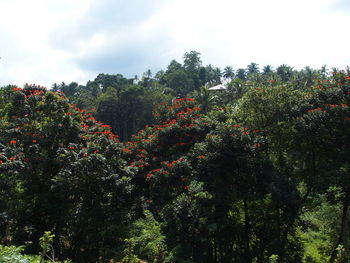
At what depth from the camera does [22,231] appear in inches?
356

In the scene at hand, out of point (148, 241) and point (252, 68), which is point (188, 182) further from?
point (252, 68)

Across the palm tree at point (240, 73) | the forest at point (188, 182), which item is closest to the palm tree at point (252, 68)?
the palm tree at point (240, 73)

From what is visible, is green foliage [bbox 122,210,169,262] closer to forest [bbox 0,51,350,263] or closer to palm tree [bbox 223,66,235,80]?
forest [bbox 0,51,350,263]

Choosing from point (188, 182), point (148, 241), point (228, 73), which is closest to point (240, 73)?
point (228, 73)

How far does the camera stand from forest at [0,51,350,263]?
895 centimetres

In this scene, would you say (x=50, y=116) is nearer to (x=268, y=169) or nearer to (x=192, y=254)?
(x=192, y=254)

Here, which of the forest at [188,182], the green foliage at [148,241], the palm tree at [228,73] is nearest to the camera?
the green foliage at [148,241]

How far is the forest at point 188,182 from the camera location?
895cm

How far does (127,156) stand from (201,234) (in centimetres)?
683

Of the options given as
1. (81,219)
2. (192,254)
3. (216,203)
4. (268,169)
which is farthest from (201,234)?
(81,219)

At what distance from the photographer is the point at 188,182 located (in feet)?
34.4

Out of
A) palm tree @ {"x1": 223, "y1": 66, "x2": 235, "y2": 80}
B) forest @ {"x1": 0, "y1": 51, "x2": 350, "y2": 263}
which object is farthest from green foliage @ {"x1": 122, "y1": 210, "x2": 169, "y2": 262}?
palm tree @ {"x1": 223, "y1": 66, "x2": 235, "y2": 80}

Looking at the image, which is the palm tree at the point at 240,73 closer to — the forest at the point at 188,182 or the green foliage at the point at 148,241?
the forest at the point at 188,182

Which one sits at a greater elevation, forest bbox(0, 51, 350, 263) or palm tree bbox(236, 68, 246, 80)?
palm tree bbox(236, 68, 246, 80)
